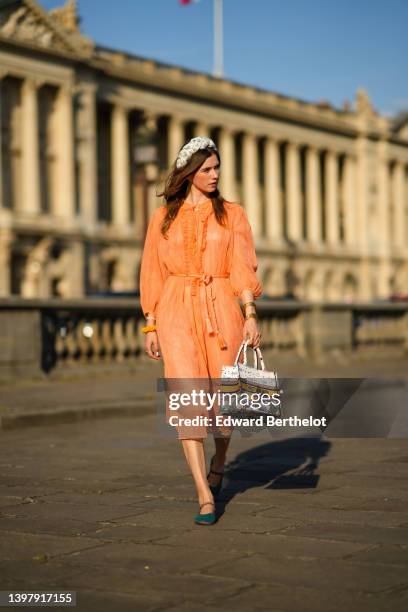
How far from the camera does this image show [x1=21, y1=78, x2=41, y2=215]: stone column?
62344mm

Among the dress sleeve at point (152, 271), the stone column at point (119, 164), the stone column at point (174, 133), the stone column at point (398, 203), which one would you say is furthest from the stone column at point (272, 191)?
the dress sleeve at point (152, 271)

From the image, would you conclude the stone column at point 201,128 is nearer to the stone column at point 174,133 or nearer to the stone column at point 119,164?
the stone column at point 174,133

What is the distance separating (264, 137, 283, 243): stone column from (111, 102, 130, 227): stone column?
15248mm

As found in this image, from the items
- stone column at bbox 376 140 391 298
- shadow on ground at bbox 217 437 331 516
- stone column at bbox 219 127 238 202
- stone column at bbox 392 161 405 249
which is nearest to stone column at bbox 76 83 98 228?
stone column at bbox 219 127 238 202

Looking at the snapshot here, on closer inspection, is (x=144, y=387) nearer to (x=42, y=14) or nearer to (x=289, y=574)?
(x=289, y=574)

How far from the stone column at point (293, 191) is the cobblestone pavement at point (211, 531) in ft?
252

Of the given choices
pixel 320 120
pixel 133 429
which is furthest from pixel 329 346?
pixel 320 120

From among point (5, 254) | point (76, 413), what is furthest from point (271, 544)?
point (5, 254)

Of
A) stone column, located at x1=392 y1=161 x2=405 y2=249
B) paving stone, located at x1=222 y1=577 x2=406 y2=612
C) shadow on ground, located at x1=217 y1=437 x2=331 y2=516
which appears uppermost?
stone column, located at x1=392 y1=161 x2=405 y2=249

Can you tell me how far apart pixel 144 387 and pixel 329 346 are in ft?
27.4

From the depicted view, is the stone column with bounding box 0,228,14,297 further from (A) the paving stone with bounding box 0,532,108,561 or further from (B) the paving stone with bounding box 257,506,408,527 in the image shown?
(A) the paving stone with bounding box 0,532,108,561

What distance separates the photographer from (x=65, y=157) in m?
64.6

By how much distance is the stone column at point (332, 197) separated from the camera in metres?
91.4

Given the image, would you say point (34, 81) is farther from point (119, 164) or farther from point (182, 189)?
point (182, 189)
